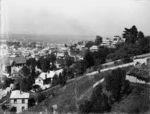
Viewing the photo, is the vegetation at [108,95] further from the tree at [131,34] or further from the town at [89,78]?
the tree at [131,34]

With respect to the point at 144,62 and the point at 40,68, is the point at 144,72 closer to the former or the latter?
the point at 144,62

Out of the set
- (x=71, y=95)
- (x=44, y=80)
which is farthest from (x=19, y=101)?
(x=44, y=80)

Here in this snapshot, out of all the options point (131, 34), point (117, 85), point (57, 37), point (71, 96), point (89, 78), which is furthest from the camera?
point (57, 37)

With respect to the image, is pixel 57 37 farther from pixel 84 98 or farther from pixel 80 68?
pixel 84 98

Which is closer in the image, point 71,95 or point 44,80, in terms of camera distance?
point 71,95

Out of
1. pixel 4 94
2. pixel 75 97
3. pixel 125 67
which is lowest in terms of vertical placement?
pixel 4 94

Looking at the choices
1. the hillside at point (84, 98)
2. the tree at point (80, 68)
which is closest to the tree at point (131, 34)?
the tree at point (80, 68)

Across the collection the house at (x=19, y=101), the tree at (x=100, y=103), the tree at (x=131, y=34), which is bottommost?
the house at (x=19, y=101)

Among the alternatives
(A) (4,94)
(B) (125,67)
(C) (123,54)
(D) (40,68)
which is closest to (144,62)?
(B) (125,67)

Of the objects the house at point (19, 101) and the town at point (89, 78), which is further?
the house at point (19, 101)

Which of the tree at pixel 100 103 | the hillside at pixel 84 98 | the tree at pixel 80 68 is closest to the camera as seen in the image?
the hillside at pixel 84 98

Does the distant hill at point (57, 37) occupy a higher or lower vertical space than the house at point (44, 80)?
higher
